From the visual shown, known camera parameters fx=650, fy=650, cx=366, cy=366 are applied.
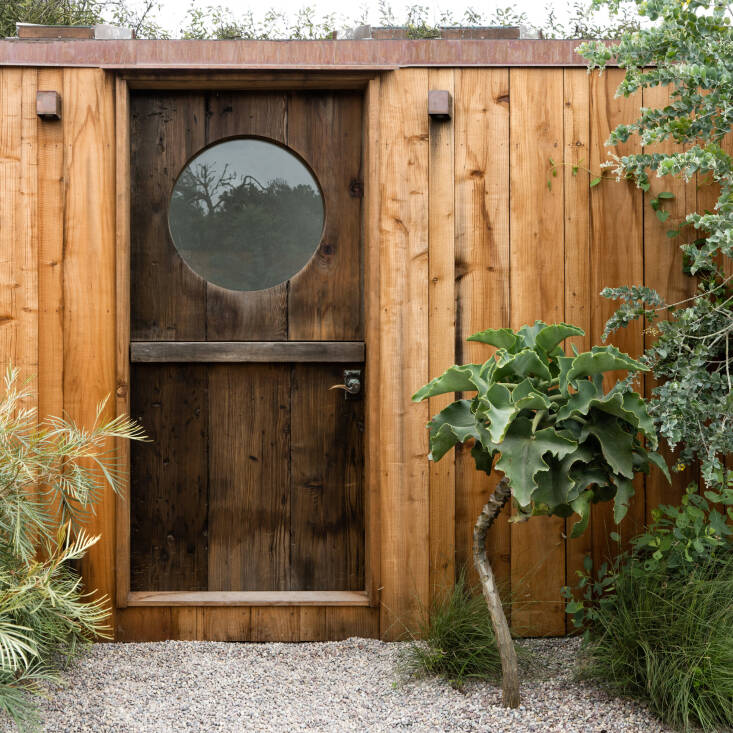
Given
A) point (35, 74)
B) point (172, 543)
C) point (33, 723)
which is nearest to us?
point (33, 723)

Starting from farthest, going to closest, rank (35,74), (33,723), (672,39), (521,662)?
(35,74), (521,662), (672,39), (33,723)

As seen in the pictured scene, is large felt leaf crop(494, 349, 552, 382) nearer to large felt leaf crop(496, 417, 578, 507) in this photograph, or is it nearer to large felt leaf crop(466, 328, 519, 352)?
A: large felt leaf crop(466, 328, 519, 352)

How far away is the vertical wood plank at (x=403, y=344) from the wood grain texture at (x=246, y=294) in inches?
16.7

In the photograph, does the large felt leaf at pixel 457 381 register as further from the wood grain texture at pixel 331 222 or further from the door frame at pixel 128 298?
the wood grain texture at pixel 331 222

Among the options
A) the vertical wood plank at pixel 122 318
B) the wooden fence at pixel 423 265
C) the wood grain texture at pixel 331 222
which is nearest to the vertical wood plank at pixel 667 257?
the wooden fence at pixel 423 265

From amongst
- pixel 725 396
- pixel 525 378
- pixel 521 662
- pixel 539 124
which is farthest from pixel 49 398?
pixel 725 396

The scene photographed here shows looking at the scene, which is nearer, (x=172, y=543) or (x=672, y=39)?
(x=672, y=39)

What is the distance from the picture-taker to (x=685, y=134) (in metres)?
2.08

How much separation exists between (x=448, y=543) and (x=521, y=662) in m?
0.48

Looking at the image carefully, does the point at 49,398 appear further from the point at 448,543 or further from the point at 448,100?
the point at 448,100

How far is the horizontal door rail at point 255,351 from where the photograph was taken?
2.56 metres

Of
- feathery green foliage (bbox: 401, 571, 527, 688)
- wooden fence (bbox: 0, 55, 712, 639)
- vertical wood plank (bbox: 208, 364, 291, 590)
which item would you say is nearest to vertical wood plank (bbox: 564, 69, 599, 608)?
wooden fence (bbox: 0, 55, 712, 639)

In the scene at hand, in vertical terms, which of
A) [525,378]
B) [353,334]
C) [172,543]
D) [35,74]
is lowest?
[172,543]

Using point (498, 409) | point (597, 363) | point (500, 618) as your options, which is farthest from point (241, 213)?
point (500, 618)
